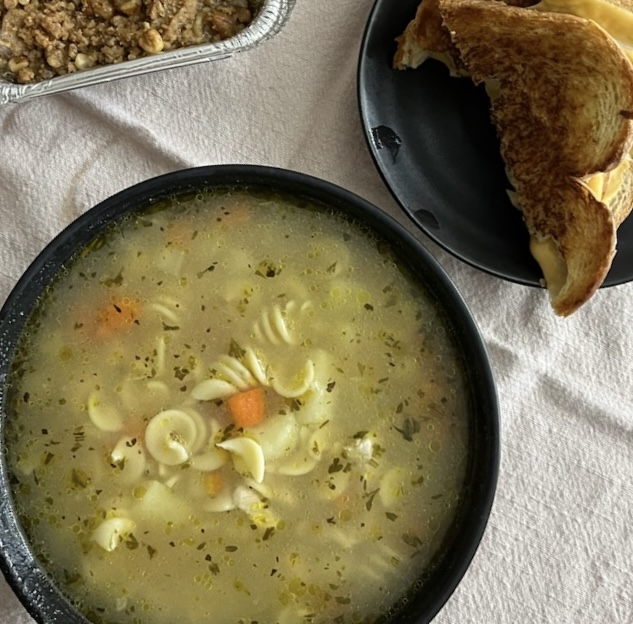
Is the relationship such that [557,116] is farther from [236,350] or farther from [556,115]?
[236,350]

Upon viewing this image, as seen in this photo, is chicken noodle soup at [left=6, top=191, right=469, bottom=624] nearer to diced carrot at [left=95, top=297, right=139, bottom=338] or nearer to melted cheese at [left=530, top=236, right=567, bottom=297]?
diced carrot at [left=95, top=297, right=139, bottom=338]

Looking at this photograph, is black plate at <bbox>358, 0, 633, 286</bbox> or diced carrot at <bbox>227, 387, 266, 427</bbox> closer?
diced carrot at <bbox>227, 387, 266, 427</bbox>

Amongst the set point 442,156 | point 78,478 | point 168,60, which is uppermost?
point 168,60

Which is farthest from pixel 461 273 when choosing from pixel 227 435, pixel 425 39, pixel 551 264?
pixel 227 435

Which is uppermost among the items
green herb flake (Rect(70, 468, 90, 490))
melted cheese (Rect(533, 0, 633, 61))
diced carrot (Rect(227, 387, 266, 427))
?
melted cheese (Rect(533, 0, 633, 61))

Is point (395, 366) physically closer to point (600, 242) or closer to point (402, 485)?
point (402, 485)

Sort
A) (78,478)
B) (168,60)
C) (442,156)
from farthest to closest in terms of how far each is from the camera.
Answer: (442,156) < (168,60) < (78,478)

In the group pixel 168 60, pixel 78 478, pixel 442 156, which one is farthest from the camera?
pixel 442 156

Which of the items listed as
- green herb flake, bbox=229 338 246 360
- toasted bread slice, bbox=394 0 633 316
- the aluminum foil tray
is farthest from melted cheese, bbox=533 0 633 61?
green herb flake, bbox=229 338 246 360
